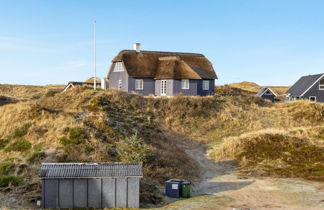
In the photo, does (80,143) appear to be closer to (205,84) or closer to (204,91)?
(204,91)

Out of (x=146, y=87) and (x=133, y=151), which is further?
(x=146, y=87)

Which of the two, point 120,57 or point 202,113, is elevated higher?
point 120,57

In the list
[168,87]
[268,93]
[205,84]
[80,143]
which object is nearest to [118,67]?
[168,87]

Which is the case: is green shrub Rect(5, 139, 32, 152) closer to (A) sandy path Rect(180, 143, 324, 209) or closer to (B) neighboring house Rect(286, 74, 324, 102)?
(A) sandy path Rect(180, 143, 324, 209)

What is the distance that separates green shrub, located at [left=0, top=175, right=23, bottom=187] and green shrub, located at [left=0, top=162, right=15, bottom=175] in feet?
3.97

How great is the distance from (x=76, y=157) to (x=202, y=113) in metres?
24.2

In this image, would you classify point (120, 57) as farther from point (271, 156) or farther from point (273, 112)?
point (271, 156)

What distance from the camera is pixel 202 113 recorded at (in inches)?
1735

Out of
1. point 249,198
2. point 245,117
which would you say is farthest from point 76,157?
point 245,117

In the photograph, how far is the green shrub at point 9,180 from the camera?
19.5 metres

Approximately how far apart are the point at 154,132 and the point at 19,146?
14470 mm

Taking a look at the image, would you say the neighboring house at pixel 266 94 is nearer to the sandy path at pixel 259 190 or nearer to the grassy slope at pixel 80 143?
the grassy slope at pixel 80 143

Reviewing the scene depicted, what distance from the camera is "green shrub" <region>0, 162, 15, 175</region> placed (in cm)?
2120

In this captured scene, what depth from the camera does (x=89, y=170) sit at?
1766 centimetres
